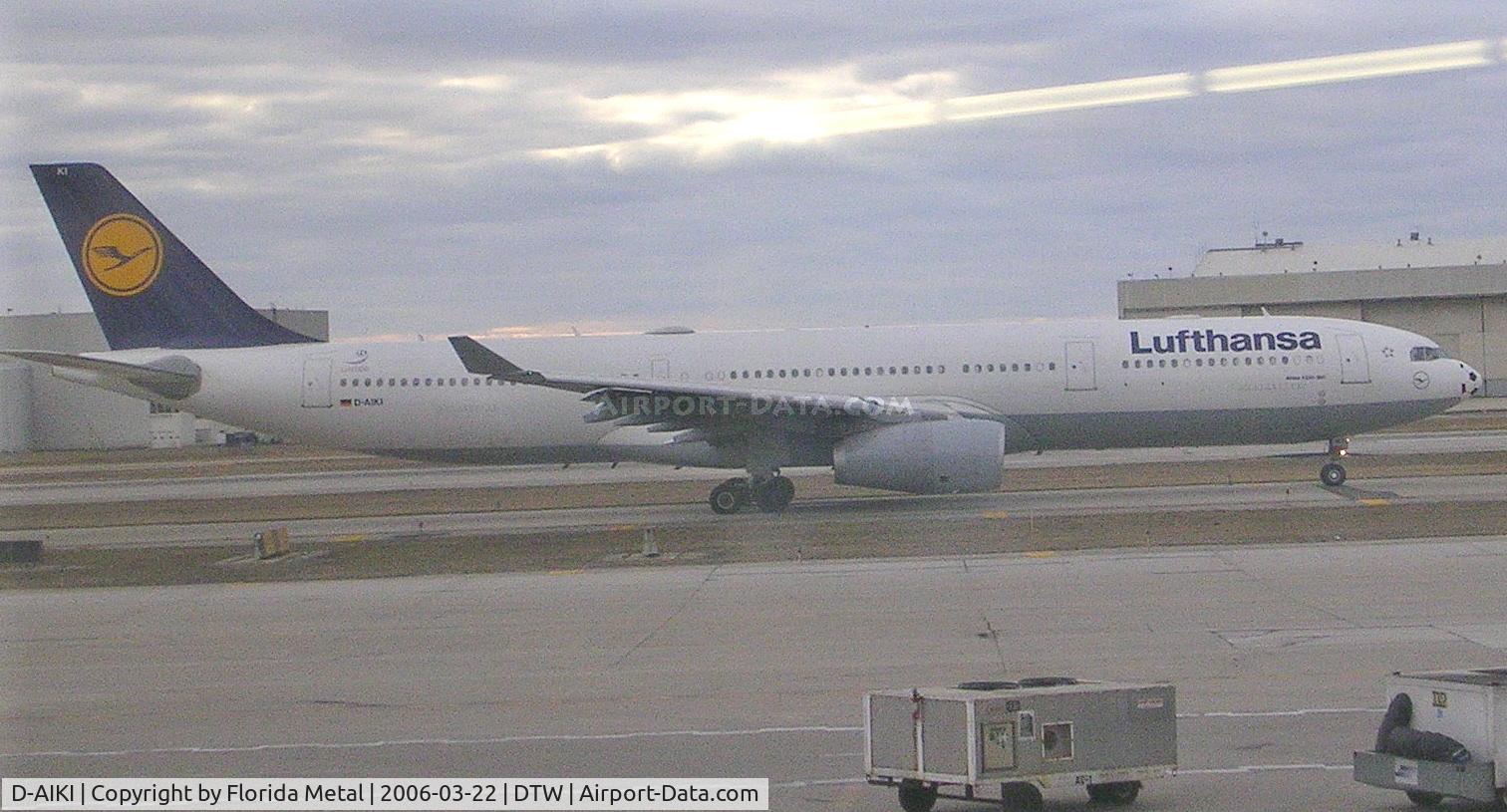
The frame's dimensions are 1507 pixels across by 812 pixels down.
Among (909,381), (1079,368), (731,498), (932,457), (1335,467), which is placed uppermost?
(1079,368)

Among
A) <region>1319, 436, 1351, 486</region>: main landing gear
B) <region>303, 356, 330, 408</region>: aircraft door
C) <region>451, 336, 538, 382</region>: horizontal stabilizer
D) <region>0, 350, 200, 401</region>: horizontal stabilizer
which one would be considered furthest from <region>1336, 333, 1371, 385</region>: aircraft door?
<region>0, 350, 200, 401</region>: horizontal stabilizer

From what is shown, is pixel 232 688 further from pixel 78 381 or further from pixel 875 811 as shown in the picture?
pixel 78 381

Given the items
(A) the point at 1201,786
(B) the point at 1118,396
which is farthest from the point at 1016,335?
(A) the point at 1201,786

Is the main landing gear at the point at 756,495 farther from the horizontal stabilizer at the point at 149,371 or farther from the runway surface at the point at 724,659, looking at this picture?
the horizontal stabilizer at the point at 149,371

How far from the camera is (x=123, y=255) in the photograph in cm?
3375

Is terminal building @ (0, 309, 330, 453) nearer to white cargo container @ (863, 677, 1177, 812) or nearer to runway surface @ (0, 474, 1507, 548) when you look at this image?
runway surface @ (0, 474, 1507, 548)

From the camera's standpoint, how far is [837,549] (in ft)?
82.1

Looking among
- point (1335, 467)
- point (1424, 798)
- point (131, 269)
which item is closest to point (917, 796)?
point (1424, 798)

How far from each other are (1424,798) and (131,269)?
29671 mm

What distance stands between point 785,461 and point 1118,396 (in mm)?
6390

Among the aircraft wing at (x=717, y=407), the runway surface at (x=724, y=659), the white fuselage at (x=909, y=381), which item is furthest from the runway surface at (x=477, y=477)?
the runway surface at (x=724, y=659)

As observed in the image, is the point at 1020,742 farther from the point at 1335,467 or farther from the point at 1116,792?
the point at 1335,467

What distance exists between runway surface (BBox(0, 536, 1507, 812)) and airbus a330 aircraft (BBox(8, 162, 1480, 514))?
8.14m

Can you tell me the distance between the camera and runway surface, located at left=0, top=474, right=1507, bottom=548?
96.8 feet
